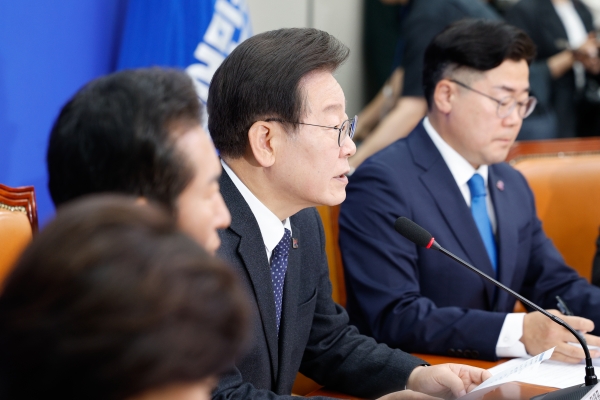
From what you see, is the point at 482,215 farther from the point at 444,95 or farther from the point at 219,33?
the point at 219,33

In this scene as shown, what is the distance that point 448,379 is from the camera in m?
1.40

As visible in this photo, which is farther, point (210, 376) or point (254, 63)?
point (254, 63)

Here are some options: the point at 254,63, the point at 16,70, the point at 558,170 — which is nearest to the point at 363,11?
the point at 558,170

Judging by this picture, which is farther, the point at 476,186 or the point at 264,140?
the point at 476,186

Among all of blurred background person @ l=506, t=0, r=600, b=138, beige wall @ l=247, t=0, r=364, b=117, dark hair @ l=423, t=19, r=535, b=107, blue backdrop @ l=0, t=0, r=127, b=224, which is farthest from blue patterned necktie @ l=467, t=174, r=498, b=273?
blurred background person @ l=506, t=0, r=600, b=138

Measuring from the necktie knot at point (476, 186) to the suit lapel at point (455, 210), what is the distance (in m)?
0.09

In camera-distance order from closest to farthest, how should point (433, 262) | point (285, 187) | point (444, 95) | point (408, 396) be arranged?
point (408, 396) < point (285, 187) < point (433, 262) < point (444, 95)

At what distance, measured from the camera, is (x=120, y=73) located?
967 millimetres

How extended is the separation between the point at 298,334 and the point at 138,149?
773 millimetres

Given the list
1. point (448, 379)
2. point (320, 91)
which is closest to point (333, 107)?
point (320, 91)

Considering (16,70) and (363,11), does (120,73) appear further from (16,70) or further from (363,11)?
(363,11)

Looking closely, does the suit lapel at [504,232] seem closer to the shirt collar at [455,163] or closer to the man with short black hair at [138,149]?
the shirt collar at [455,163]

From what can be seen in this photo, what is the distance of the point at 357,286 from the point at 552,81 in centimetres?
243

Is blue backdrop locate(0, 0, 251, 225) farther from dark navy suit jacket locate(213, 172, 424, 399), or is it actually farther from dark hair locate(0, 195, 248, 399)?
dark hair locate(0, 195, 248, 399)
